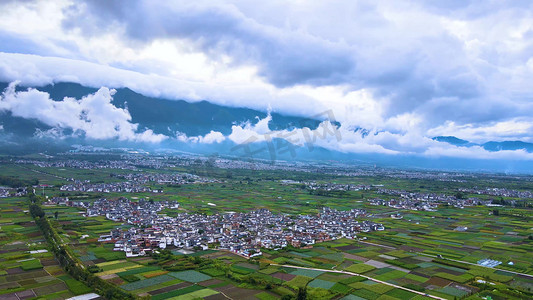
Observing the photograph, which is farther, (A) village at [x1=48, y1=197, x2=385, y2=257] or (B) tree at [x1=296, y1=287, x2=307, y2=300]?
(A) village at [x1=48, y1=197, x2=385, y2=257]

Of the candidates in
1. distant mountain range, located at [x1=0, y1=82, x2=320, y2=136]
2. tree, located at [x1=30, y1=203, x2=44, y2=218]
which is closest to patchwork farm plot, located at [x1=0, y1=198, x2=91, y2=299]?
tree, located at [x1=30, y1=203, x2=44, y2=218]

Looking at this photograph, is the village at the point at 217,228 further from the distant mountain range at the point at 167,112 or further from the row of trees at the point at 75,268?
Answer: the distant mountain range at the point at 167,112

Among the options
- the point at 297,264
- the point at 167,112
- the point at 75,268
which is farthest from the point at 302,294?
the point at 167,112

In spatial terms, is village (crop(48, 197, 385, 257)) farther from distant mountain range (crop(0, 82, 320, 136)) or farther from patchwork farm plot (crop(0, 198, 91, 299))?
distant mountain range (crop(0, 82, 320, 136))

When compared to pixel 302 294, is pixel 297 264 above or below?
below

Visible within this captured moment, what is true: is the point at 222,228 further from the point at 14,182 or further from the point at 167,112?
the point at 167,112

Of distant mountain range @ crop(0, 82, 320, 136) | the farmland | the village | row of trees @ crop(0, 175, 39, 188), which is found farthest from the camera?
distant mountain range @ crop(0, 82, 320, 136)

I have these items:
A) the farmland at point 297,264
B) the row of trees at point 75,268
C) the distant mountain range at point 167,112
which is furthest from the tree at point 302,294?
the distant mountain range at point 167,112
